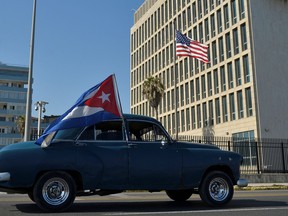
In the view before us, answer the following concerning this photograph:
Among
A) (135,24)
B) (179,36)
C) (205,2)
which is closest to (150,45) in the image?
(135,24)

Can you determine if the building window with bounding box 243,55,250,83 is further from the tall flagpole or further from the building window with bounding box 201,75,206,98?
the tall flagpole

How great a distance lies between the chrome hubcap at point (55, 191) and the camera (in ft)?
22.8

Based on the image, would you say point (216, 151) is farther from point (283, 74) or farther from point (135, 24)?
point (135, 24)

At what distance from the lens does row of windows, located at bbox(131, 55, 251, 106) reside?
38397mm

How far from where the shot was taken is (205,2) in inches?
1823

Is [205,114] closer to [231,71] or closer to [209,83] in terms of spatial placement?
[209,83]

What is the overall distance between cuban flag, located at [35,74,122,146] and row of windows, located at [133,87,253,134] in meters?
30.6

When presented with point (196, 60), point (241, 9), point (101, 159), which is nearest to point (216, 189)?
point (101, 159)

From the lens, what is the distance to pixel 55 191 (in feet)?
23.1

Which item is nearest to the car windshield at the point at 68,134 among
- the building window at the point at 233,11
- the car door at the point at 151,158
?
the car door at the point at 151,158

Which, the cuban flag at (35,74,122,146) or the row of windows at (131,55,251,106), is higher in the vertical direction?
the row of windows at (131,55,251,106)

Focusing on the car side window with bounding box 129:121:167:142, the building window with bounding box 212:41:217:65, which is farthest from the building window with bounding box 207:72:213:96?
the car side window with bounding box 129:121:167:142

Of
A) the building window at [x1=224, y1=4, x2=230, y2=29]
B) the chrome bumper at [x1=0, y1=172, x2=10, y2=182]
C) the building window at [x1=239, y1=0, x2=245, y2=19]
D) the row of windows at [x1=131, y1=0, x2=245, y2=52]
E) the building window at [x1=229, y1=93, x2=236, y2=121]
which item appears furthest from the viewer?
the building window at [x1=224, y1=4, x2=230, y2=29]

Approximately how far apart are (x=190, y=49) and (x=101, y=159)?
71.0 ft
